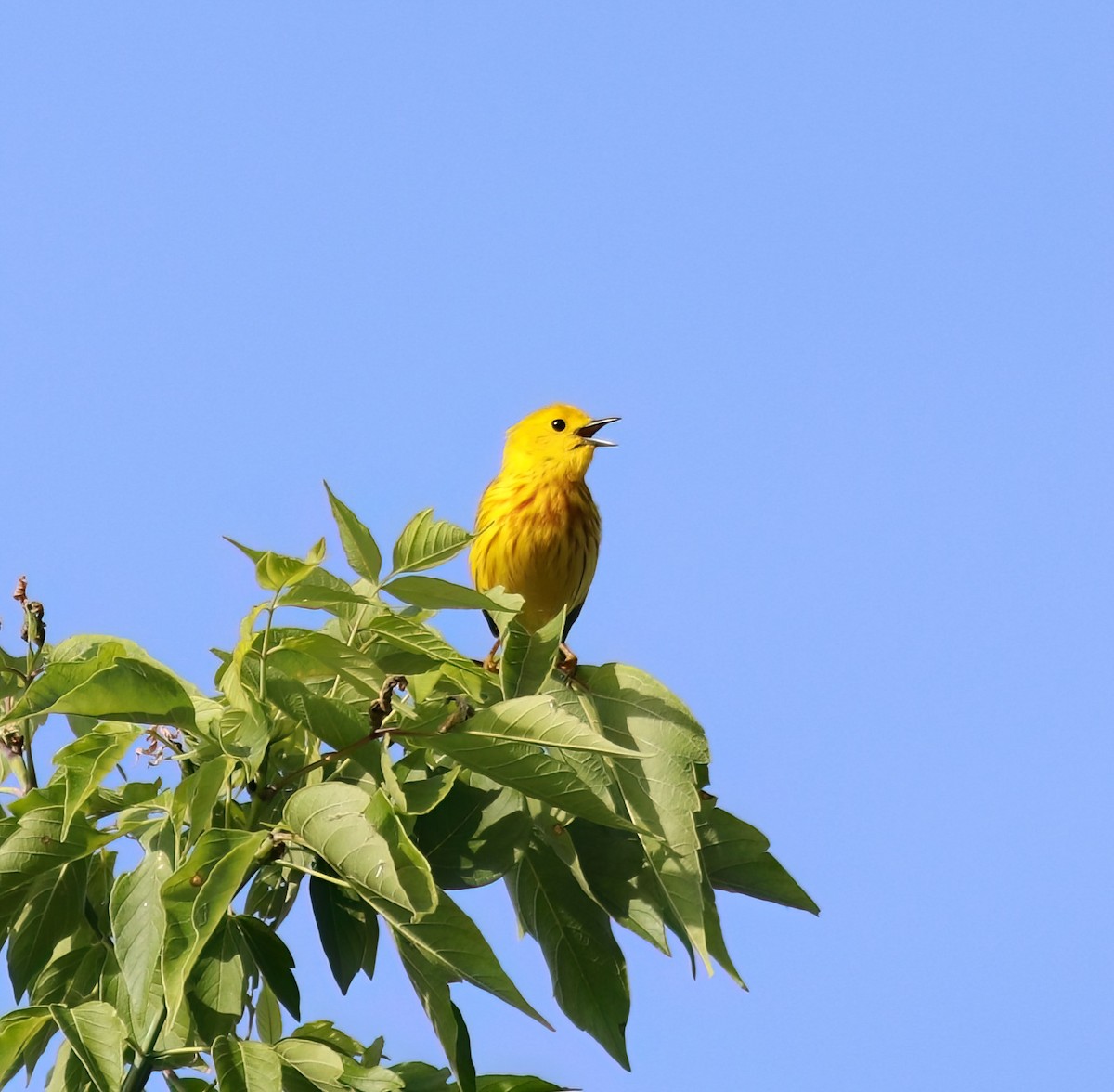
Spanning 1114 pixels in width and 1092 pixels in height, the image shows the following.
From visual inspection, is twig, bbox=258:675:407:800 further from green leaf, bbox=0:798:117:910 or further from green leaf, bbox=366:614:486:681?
green leaf, bbox=0:798:117:910

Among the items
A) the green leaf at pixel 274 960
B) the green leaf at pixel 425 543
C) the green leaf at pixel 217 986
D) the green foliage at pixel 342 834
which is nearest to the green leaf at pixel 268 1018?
the green foliage at pixel 342 834

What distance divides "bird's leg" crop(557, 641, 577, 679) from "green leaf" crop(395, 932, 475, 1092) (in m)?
0.70

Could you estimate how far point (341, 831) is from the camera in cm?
246

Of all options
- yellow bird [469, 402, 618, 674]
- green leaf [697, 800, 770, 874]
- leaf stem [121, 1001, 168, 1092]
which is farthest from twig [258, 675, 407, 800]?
yellow bird [469, 402, 618, 674]

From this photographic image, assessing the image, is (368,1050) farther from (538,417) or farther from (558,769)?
(538,417)

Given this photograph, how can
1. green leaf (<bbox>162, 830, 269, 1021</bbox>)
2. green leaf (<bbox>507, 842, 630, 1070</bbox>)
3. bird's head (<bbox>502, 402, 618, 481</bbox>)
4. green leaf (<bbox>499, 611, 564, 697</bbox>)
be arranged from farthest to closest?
bird's head (<bbox>502, 402, 618, 481</bbox>) → green leaf (<bbox>507, 842, 630, 1070</bbox>) → green leaf (<bbox>499, 611, 564, 697</bbox>) → green leaf (<bbox>162, 830, 269, 1021</bbox>)

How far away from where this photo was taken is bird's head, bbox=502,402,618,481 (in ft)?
23.5

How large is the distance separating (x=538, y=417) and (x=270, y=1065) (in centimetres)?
515

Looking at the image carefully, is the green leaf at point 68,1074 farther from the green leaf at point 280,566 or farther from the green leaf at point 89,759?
the green leaf at point 280,566

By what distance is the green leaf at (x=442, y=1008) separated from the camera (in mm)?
2689

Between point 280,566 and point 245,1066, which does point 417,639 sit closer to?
point 280,566

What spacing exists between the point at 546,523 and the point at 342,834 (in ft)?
14.4

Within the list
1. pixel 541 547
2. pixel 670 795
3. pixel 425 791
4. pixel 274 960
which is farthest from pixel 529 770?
pixel 541 547

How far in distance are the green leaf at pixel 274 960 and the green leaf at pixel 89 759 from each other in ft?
1.25
